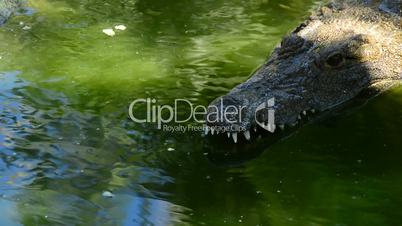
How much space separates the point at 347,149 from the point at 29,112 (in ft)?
8.14

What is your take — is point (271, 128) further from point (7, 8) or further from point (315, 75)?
point (7, 8)

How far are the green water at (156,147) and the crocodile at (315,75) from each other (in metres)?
0.17

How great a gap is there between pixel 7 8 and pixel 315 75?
390 centimetres

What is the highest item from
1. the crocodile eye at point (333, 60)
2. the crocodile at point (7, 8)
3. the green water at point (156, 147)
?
the crocodile at point (7, 8)

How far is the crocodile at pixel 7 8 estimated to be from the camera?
7.33m

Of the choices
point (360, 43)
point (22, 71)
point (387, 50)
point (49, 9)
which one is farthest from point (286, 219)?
point (49, 9)

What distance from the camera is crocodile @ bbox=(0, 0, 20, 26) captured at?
7.33 metres

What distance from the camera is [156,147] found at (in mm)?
4789

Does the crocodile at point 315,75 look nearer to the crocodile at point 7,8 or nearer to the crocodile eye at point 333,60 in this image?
the crocodile eye at point 333,60

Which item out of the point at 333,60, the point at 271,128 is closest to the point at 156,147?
the point at 271,128

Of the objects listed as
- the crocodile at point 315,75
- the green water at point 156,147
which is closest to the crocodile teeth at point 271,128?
the crocodile at point 315,75

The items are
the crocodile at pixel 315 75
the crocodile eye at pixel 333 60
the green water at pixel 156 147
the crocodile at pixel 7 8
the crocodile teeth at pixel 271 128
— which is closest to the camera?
the green water at pixel 156 147

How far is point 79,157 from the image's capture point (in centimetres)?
464

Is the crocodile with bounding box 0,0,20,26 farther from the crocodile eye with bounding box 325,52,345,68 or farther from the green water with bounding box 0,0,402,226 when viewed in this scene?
the crocodile eye with bounding box 325,52,345,68
